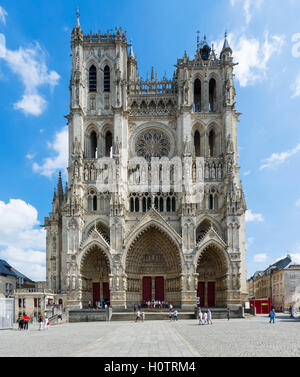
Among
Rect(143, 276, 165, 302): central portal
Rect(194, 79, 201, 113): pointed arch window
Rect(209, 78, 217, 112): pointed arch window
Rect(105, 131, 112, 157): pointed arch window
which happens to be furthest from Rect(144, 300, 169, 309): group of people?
Rect(194, 79, 201, 113): pointed arch window

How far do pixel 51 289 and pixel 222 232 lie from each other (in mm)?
19727

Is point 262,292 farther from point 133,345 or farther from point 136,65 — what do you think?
point 133,345

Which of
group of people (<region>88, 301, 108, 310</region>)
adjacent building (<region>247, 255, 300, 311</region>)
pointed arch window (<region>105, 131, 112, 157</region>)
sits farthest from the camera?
adjacent building (<region>247, 255, 300, 311</region>)

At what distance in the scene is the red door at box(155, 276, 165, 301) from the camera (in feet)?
160

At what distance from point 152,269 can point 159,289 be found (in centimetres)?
233

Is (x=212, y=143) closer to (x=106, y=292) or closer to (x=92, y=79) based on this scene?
(x=92, y=79)

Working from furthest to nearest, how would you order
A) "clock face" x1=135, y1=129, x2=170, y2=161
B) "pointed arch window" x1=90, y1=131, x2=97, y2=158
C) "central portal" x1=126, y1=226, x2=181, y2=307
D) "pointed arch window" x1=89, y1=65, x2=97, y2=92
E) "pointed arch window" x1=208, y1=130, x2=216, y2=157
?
"pointed arch window" x1=89, y1=65, x2=97, y2=92 → "pointed arch window" x1=90, y1=131, x2=97, y2=158 → "pointed arch window" x1=208, y1=130, x2=216, y2=157 → "clock face" x1=135, y1=129, x2=170, y2=161 → "central portal" x1=126, y1=226, x2=181, y2=307

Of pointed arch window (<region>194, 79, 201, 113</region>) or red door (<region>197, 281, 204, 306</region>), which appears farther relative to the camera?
pointed arch window (<region>194, 79, 201, 113</region>)

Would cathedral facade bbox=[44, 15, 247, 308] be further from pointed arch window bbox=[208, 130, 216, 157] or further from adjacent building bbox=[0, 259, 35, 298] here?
adjacent building bbox=[0, 259, 35, 298]

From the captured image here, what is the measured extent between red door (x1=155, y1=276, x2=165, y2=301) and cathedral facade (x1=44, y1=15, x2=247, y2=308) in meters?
0.11

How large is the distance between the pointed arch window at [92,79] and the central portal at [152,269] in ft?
60.9

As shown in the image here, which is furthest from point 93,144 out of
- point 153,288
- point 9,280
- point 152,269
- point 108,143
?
point 9,280

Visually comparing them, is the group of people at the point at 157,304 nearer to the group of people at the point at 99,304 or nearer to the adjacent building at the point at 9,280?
the group of people at the point at 99,304

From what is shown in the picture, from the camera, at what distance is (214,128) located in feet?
170
